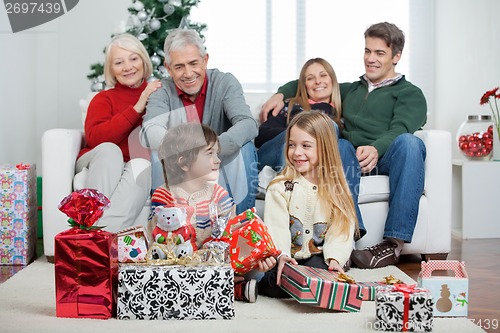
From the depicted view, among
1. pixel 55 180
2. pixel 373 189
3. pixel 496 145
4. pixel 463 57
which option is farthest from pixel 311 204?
pixel 463 57

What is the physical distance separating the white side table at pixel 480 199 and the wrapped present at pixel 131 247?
227 centimetres

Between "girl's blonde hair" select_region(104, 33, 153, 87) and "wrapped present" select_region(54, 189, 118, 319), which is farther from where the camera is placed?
"girl's blonde hair" select_region(104, 33, 153, 87)

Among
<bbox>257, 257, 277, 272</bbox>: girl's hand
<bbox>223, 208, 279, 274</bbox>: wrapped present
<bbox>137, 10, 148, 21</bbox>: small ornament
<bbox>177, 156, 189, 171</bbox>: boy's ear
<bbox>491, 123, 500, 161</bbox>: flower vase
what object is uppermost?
<bbox>137, 10, 148, 21</bbox>: small ornament

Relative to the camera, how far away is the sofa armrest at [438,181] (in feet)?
10.4

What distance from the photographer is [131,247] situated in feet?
7.29

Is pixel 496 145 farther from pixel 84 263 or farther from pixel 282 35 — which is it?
pixel 84 263

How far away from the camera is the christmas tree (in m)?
4.12

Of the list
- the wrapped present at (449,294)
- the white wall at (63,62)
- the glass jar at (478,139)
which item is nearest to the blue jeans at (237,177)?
the wrapped present at (449,294)

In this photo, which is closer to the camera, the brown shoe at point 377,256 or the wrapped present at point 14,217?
the brown shoe at point 377,256

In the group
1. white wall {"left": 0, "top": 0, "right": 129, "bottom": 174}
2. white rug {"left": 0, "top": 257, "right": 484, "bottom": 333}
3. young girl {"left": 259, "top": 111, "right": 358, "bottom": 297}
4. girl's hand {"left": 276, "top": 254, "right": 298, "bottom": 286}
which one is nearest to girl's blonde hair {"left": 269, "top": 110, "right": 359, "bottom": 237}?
young girl {"left": 259, "top": 111, "right": 358, "bottom": 297}

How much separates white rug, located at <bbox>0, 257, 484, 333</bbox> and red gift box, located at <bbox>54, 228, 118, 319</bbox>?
0.14ft

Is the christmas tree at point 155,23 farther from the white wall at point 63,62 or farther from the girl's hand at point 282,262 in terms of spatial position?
the girl's hand at point 282,262

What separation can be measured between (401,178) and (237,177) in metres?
0.70

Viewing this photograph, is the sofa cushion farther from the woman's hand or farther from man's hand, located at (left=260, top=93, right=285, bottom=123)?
the woman's hand
